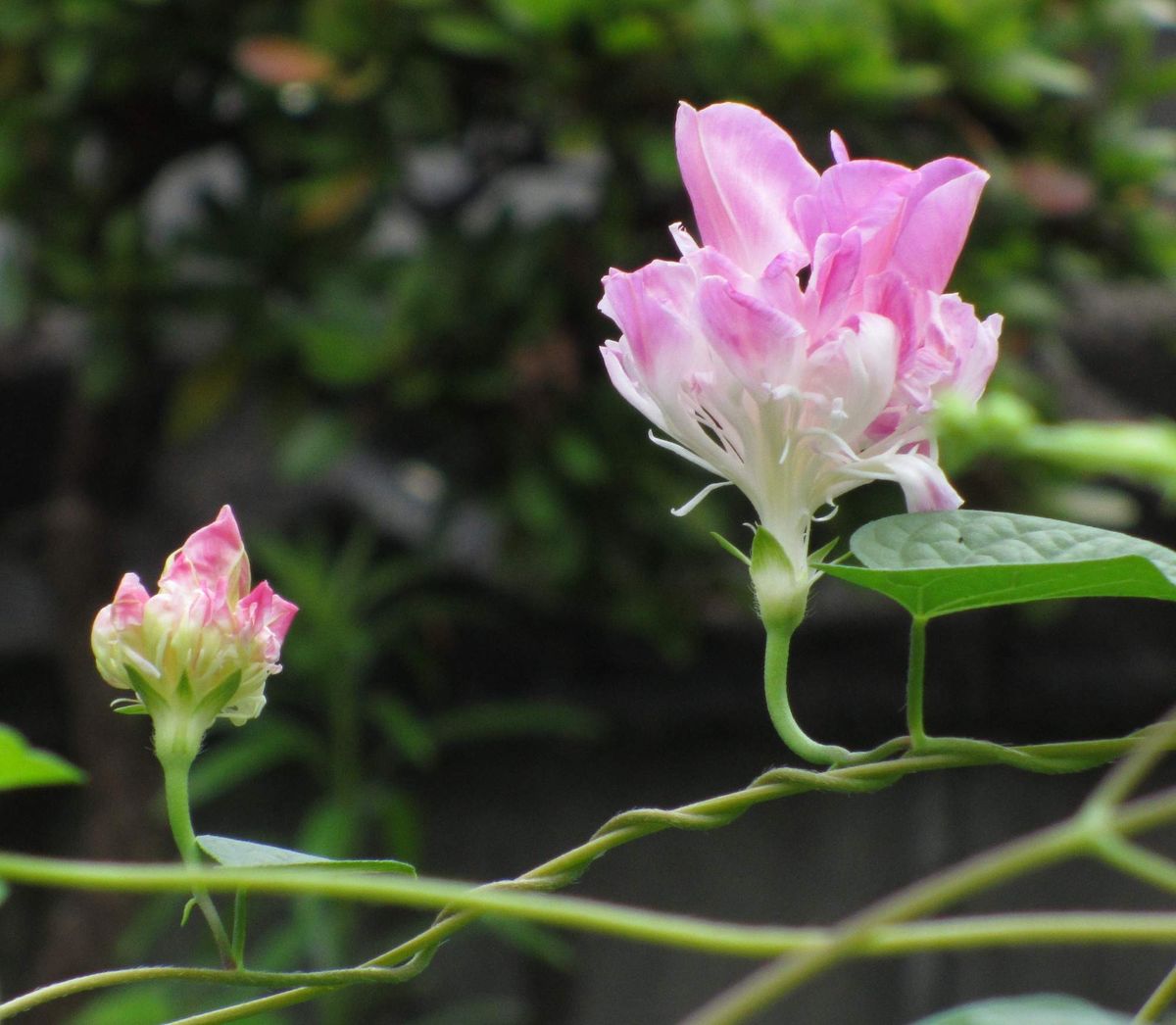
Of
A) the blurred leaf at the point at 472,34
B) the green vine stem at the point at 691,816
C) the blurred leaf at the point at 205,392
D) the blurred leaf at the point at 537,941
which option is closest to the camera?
the green vine stem at the point at 691,816

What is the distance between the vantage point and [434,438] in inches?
55.1

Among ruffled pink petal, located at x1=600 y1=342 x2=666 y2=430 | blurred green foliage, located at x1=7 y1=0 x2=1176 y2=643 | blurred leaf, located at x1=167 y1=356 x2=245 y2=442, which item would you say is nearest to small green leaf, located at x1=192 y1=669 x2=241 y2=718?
ruffled pink petal, located at x1=600 y1=342 x2=666 y2=430

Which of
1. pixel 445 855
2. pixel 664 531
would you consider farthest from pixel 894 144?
pixel 445 855

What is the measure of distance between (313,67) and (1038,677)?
105cm

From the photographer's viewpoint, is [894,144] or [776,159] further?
[894,144]

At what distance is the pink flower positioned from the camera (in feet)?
1.15

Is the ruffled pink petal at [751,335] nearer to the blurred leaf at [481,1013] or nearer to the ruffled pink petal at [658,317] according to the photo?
the ruffled pink petal at [658,317]

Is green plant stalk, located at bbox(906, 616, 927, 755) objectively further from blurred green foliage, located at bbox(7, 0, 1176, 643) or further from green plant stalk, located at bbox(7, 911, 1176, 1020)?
blurred green foliage, located at bbox(7, 0, 1176, 643)

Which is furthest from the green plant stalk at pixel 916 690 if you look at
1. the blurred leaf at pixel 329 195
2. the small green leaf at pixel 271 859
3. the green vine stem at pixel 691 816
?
the blurred leaf at pixel 329 195

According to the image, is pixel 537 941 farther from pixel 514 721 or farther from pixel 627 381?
pixel 627 381

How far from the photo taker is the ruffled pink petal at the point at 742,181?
1.03ft

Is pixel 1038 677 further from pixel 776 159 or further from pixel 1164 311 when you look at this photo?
pixel 776 159

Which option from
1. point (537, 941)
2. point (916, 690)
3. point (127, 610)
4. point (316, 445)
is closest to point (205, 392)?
point (316, 445)

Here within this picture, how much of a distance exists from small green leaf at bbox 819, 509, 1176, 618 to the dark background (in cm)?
93
